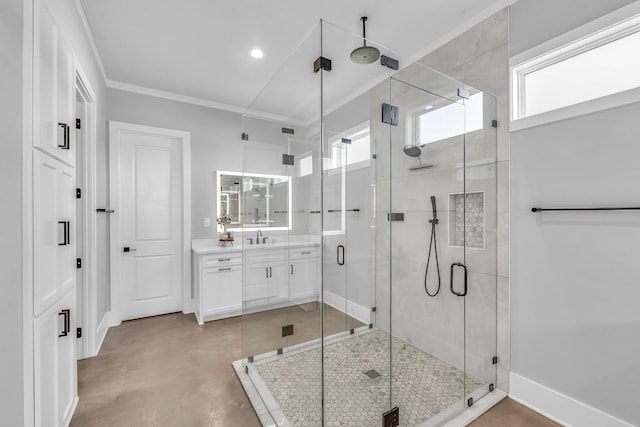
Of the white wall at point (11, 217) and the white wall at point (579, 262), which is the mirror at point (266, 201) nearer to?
the white wall at point (11, 217)

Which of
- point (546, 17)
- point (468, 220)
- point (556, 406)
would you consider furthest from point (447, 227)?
point (546, 17)

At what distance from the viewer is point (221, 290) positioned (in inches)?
133

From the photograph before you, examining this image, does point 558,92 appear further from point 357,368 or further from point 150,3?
point 150,3

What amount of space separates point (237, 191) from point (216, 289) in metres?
1.36

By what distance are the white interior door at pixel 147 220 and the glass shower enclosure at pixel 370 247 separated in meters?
1.67

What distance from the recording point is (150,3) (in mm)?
2080

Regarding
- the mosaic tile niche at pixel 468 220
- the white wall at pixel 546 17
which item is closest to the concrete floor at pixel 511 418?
the mosaic tile niche at pixel 468 220

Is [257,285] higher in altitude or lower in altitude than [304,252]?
lower

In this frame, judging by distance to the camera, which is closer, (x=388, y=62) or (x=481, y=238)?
(x=388, y=62)

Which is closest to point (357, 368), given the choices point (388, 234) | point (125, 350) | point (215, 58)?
point (388, 234)

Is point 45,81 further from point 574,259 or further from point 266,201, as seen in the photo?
point 574,259

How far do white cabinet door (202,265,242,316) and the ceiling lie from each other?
1.99 m

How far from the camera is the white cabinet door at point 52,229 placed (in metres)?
1.22

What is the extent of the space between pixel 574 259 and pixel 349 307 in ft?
4.96
